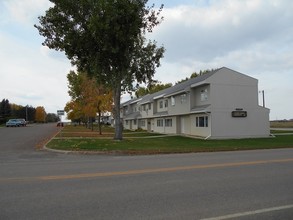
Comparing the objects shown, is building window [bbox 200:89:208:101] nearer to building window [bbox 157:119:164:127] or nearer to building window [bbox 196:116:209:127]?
building window [bbox 196:116:209:127]

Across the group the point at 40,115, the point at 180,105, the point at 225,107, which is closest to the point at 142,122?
the point at 180,105

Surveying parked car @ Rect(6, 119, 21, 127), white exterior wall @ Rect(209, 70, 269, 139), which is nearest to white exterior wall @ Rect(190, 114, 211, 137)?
white exterior wall @ Rect(209, 70, 269, 139)

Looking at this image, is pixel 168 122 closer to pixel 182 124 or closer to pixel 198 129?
pixel 182 124

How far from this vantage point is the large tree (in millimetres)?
27891

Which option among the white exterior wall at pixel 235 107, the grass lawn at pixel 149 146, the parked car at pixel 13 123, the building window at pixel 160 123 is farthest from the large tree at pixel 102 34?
the parked car at pixel 13 123

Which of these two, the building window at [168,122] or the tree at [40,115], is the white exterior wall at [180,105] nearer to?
the building window at [168,122]

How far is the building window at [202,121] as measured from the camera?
37.6 meters

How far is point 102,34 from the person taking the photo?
2842cm

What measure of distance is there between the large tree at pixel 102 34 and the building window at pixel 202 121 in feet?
30.9

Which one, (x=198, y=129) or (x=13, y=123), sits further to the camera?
(x=13, y=123)

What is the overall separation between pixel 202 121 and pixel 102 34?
51.6 ft

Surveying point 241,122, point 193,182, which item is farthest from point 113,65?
point 193,182

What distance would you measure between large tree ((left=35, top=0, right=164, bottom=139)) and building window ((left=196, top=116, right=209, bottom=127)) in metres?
9.42

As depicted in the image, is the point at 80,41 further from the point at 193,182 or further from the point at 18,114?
the point at 18,114
